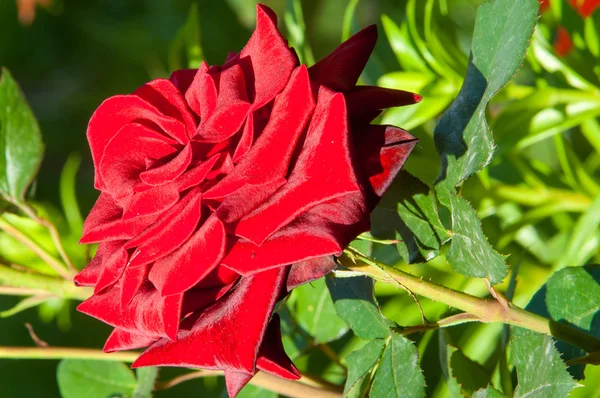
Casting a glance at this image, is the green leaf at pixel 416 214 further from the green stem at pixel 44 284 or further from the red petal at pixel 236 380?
the green stem at pixel 44 284

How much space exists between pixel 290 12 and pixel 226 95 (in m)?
0.46

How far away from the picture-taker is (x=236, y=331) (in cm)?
31

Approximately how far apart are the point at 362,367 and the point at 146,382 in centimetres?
22

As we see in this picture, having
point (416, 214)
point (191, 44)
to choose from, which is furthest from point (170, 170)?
point (191, 44)

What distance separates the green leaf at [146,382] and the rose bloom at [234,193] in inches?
7.6

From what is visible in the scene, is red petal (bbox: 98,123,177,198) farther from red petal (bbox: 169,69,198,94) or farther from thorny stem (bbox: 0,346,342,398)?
thorny stem (bbox: 0,346,342,398)

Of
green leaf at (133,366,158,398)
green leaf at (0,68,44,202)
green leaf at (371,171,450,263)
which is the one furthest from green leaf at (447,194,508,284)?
green leaf at (0,68,44,202)

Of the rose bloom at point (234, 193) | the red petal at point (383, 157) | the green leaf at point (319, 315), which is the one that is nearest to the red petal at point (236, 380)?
the rose bloom at point (234, 193)

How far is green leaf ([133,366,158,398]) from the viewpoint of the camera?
1.79 ft

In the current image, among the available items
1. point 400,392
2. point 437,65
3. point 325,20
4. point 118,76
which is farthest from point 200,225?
point 118,76

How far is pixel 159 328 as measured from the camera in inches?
12.7

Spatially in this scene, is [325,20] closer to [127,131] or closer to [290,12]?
[290,12]

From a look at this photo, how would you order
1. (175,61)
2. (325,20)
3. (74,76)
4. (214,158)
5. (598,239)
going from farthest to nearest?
(74,76)
(325,20)
(175,61)
(598,239)
(214,158)

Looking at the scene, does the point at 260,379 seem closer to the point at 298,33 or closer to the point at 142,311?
the point at 142,311
